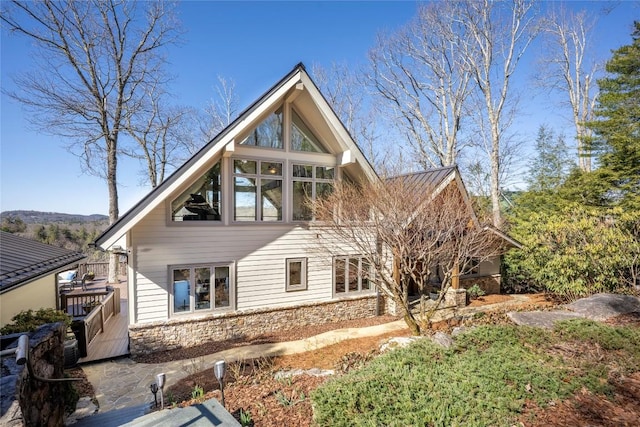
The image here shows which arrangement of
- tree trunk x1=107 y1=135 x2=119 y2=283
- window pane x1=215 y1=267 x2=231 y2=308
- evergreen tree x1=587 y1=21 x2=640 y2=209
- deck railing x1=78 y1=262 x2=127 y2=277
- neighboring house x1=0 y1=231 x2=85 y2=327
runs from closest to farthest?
neighboring house x1=0 y1=231 x2=85 y2=327 → window pane x1=215 y1=267 x2=231 y2=308 → evergreen tree x1=587 y1=21 x2=640 y2=209 → tree trunk x1=107 y1=135 x2=119 y2=283 → deck railing x1=78 y1=262 x2=127 y2=277

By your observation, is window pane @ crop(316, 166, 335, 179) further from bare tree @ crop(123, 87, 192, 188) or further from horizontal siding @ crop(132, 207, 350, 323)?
bare tree @ crop(123, 87, 192, 188)

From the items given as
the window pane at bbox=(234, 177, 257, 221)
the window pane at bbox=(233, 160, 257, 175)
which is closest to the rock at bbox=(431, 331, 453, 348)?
the window pane at bbox=(234, 177, 257, 221)

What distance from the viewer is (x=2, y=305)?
6.89 meters

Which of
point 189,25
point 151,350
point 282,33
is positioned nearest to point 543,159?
point 282,33

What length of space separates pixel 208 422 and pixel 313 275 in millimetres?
6521

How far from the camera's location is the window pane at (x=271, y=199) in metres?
9.20

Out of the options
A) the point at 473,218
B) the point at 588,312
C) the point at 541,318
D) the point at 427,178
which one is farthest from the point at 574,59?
the point at 541,318

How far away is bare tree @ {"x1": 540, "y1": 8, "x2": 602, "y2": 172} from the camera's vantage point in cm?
1895

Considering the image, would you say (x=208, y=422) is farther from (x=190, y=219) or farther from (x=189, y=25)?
(x=189, y=25)

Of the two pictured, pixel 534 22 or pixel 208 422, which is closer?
pixel 208 422

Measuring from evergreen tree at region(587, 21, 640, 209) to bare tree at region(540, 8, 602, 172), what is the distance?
5.02m

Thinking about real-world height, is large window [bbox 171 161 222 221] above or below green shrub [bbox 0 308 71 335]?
above

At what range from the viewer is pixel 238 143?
28.7 ft

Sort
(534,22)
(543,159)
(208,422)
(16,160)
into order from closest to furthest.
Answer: (208,422) → (16,160) → (534,22) → (543,159)
